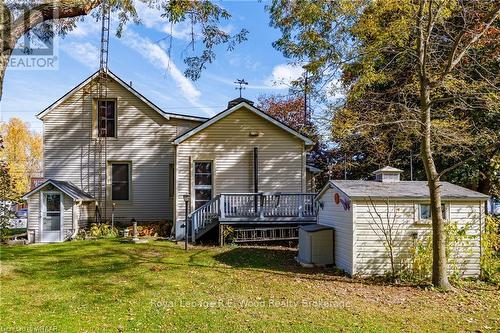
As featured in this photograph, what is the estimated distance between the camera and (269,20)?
12.6 m

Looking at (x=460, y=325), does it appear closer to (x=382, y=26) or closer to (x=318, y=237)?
(x=318, y=237)

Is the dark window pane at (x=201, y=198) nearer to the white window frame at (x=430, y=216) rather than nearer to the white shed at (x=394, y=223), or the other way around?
the white shed at (x=394, y=223)

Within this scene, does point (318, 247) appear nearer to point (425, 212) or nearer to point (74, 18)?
point (425, 212)

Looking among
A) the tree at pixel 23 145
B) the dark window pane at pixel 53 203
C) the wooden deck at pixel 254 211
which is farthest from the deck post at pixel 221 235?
the tree at pixel 23 145

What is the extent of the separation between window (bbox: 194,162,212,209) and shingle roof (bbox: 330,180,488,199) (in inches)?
251

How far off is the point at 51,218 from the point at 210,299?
36.7ft

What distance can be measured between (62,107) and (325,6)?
522 inches

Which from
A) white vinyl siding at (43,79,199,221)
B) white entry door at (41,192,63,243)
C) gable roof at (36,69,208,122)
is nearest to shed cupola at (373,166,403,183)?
white vinyl siding at (43,79,199,221)

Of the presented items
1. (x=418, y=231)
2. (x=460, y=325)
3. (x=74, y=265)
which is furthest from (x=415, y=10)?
(x=74, y=265)

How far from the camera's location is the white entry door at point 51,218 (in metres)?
15.7

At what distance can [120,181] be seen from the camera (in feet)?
59.3

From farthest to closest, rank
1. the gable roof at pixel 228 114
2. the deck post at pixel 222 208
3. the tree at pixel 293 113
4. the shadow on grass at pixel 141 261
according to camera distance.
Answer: the tree at pixel 293 113, the gable roof at pixel 228 114, the deck post at pixel 222 208, the shadow on grass at pixel 141 261

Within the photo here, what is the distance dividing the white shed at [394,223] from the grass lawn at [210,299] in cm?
78

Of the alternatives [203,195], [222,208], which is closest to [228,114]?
[203,195]
